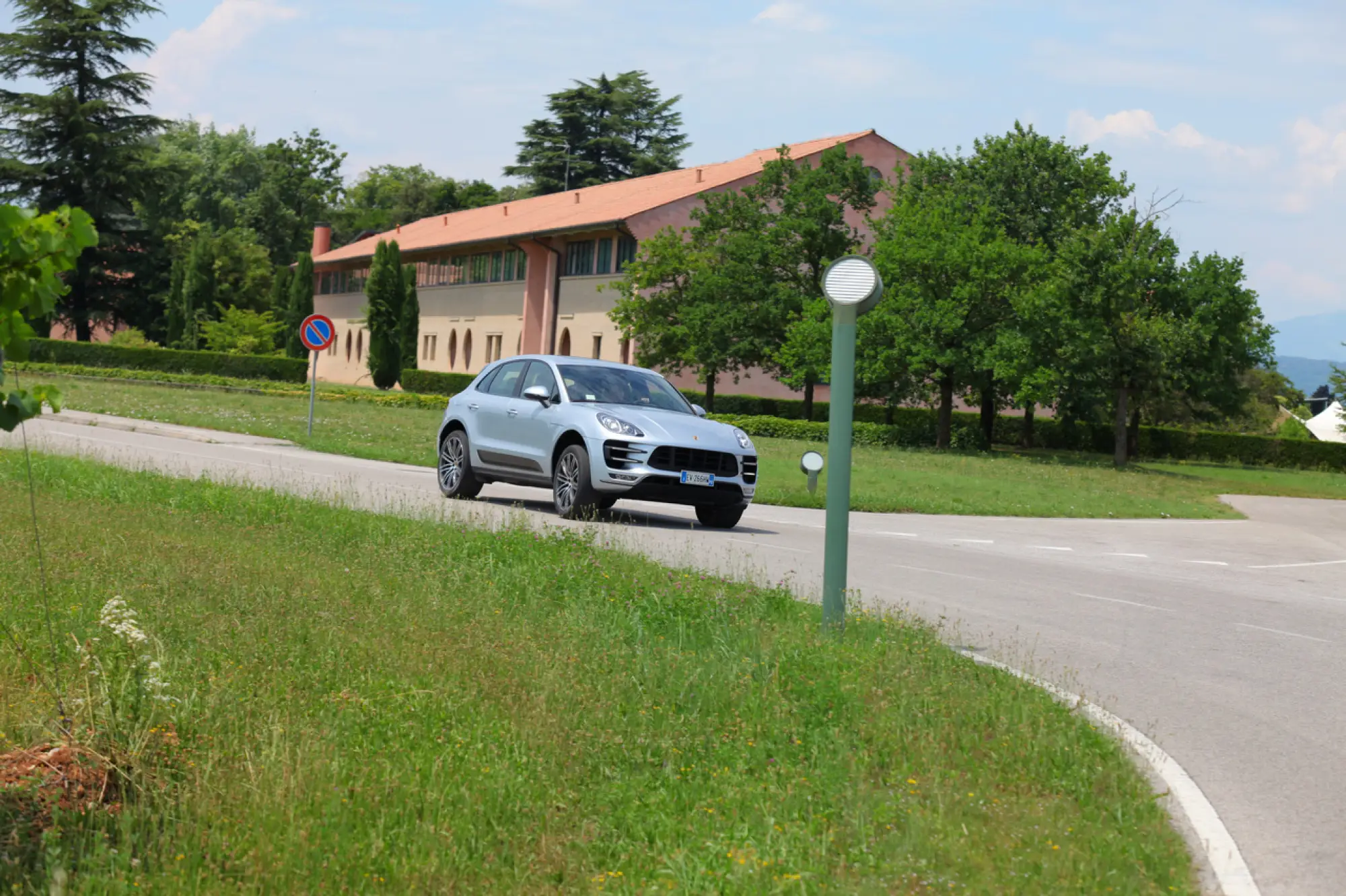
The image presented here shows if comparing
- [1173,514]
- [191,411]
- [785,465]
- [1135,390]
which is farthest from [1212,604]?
[1135,390]

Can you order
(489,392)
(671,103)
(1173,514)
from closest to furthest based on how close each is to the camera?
(489,392) → (1173,514) → (671,103)

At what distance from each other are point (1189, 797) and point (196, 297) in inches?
2828

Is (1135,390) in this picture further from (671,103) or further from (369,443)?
(671,103)

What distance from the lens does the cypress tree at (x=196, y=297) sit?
2830 inches

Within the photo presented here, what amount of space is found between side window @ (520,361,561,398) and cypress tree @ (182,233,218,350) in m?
58.6

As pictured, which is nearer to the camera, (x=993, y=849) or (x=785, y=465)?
(x=993, y=849)

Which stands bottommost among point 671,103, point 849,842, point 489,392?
point 849,842

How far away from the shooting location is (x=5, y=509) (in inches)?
462

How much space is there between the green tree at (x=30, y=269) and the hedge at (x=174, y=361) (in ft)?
183

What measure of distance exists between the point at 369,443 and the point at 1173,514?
14.7m

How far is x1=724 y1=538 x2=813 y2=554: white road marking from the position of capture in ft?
46.0

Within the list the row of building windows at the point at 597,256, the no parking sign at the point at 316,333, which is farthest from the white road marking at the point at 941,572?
the row of building windows at the point at 597,256

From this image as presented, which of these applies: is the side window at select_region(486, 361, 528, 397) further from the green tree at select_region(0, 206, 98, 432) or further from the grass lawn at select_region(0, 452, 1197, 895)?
the green tree at select_region(0, 206, 98, 432)

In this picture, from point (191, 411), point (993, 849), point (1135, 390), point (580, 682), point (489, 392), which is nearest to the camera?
point (993, 849)
